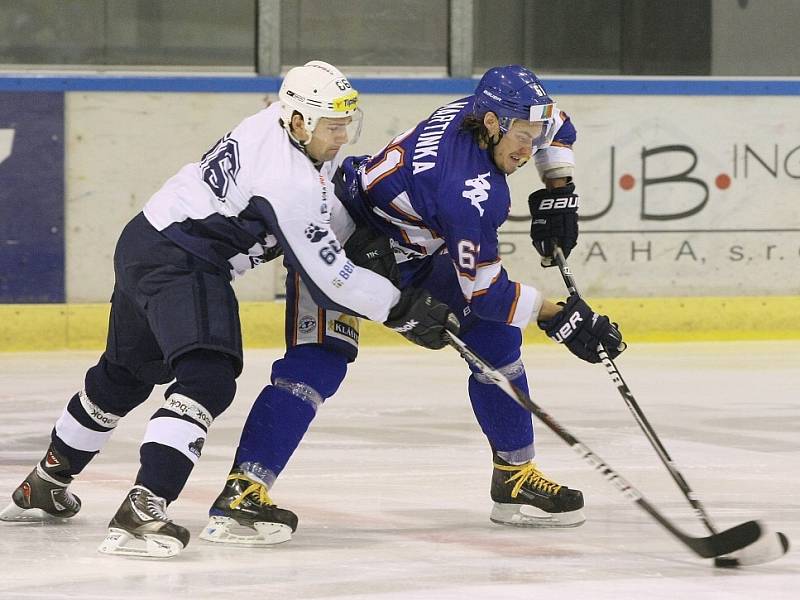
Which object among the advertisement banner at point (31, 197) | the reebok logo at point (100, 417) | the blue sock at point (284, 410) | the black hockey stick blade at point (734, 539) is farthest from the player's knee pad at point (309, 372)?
the advertisement banner at point (31, 197)

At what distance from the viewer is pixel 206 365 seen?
3375 mm

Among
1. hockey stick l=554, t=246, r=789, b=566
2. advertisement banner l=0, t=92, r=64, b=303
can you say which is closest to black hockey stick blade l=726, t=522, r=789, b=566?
hockey stick l=554, t=246, r=789, b=566

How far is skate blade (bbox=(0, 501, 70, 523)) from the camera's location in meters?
3.78

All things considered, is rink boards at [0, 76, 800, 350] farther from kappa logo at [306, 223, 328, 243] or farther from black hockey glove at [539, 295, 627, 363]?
kappa logo at [306, 223, 328, 243]

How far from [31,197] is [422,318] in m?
4.27

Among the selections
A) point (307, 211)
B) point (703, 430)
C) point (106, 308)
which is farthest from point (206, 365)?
point (106, 308)

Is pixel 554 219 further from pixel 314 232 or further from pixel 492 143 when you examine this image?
pixel 314 232

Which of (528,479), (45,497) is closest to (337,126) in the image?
(528,479)

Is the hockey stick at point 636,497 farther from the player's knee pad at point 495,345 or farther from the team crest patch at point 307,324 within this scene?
the team crest patch at point 307,324

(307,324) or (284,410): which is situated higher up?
(307,324)

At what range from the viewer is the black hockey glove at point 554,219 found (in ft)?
13.4

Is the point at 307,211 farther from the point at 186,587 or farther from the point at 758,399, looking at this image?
the point at 758,399

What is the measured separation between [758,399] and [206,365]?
3.07 meters

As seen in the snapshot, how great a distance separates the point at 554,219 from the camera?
4094 mm
